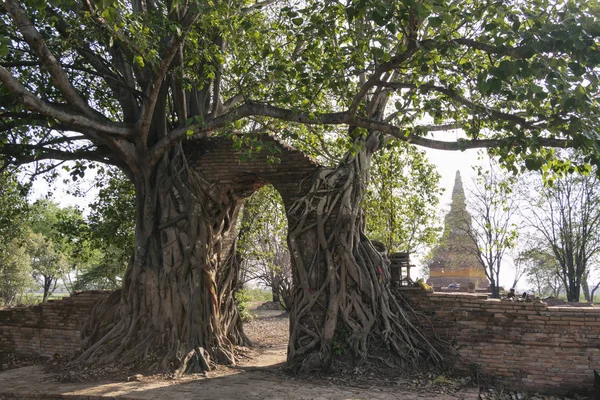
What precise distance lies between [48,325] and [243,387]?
18.1 ft

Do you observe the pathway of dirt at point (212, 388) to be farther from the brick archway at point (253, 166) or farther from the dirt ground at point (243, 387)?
the brick archway at point (253, 166)

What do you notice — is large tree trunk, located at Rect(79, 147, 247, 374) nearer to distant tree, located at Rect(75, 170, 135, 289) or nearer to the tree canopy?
the tree canopy

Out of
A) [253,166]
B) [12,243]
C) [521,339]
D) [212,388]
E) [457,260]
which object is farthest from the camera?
[457,260]

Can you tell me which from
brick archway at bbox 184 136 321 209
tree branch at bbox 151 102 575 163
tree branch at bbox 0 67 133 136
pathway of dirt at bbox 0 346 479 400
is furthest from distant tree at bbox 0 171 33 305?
tree branch at bbox 151 102 575 163

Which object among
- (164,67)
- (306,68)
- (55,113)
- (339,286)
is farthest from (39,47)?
(339,286)

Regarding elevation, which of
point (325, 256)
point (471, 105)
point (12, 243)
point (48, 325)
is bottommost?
point (48, 325)

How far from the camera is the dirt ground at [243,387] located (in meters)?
6.38

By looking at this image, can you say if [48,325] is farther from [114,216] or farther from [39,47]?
[39,47]

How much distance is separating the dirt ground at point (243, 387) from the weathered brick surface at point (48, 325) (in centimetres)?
199

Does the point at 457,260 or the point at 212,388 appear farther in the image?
the point at 457,260

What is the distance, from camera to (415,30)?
19.1 ft

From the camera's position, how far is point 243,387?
6773 mm

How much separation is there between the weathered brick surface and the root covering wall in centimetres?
598

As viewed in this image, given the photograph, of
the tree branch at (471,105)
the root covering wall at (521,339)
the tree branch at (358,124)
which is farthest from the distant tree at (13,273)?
the tree branch at (471,105)
